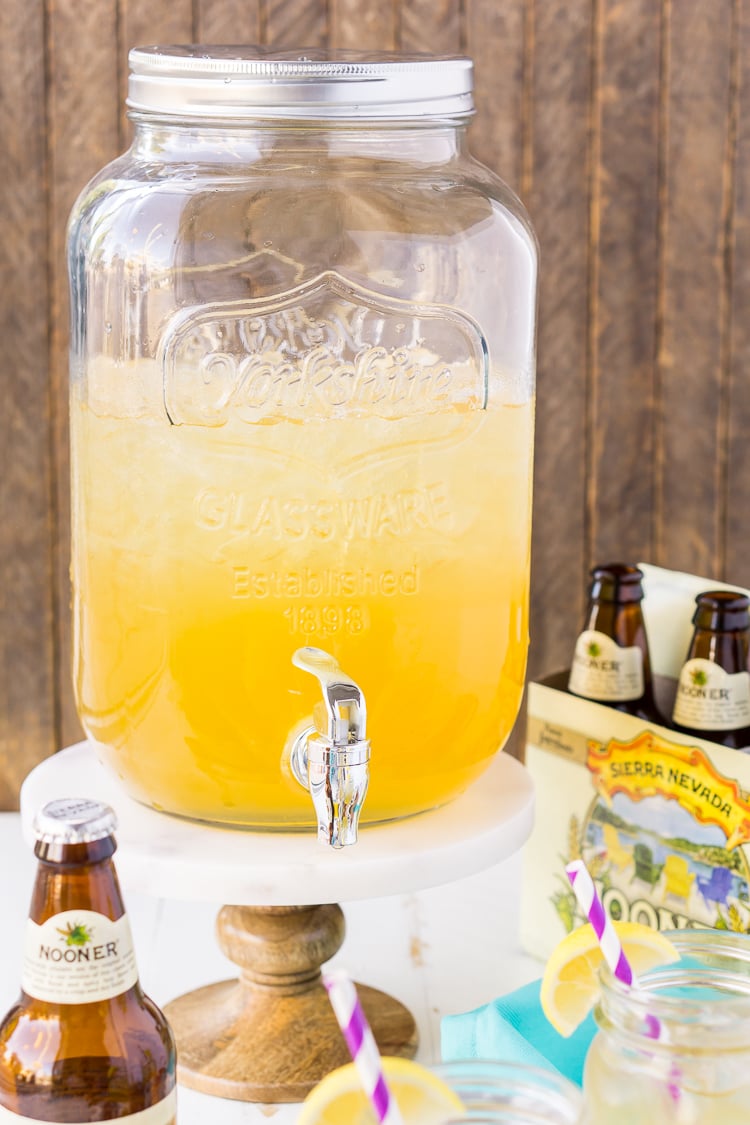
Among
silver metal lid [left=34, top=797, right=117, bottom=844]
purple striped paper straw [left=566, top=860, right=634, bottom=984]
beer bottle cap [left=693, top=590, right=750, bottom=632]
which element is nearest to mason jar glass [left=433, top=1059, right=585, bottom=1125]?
purple striped paper straw [left=566, top=860, right=634, bottom=984]

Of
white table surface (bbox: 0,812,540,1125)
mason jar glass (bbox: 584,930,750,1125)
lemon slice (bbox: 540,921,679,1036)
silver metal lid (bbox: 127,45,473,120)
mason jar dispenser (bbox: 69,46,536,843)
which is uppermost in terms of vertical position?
silver metal lid (bbox: 127,45,473,120)

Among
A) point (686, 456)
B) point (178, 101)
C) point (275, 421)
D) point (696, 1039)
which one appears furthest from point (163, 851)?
point (686, 456)

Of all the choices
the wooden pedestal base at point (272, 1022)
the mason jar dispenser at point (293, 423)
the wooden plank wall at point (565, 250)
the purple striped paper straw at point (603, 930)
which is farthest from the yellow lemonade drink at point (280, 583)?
the wooden plank wall at point (565, 250)

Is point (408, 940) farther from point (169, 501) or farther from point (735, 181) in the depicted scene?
point (735, 181)

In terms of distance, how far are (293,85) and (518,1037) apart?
2.17 feet

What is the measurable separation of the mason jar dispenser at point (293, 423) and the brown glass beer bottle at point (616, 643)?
0.21 meters

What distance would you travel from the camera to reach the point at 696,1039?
Answer: 0.77m

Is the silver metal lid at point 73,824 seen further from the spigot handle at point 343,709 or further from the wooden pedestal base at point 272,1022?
the wooden pedestal base at point 272,1022

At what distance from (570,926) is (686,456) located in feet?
1.83

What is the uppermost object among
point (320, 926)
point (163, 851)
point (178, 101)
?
point (178, 101)

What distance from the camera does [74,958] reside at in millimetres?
823

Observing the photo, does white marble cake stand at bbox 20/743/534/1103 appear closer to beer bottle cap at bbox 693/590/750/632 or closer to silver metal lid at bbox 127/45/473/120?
beer bottle cap at bbox 693/590/750/632

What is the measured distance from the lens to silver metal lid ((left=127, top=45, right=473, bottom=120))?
991mm

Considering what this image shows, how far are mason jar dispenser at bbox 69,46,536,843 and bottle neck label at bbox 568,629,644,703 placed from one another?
8.3 inches
